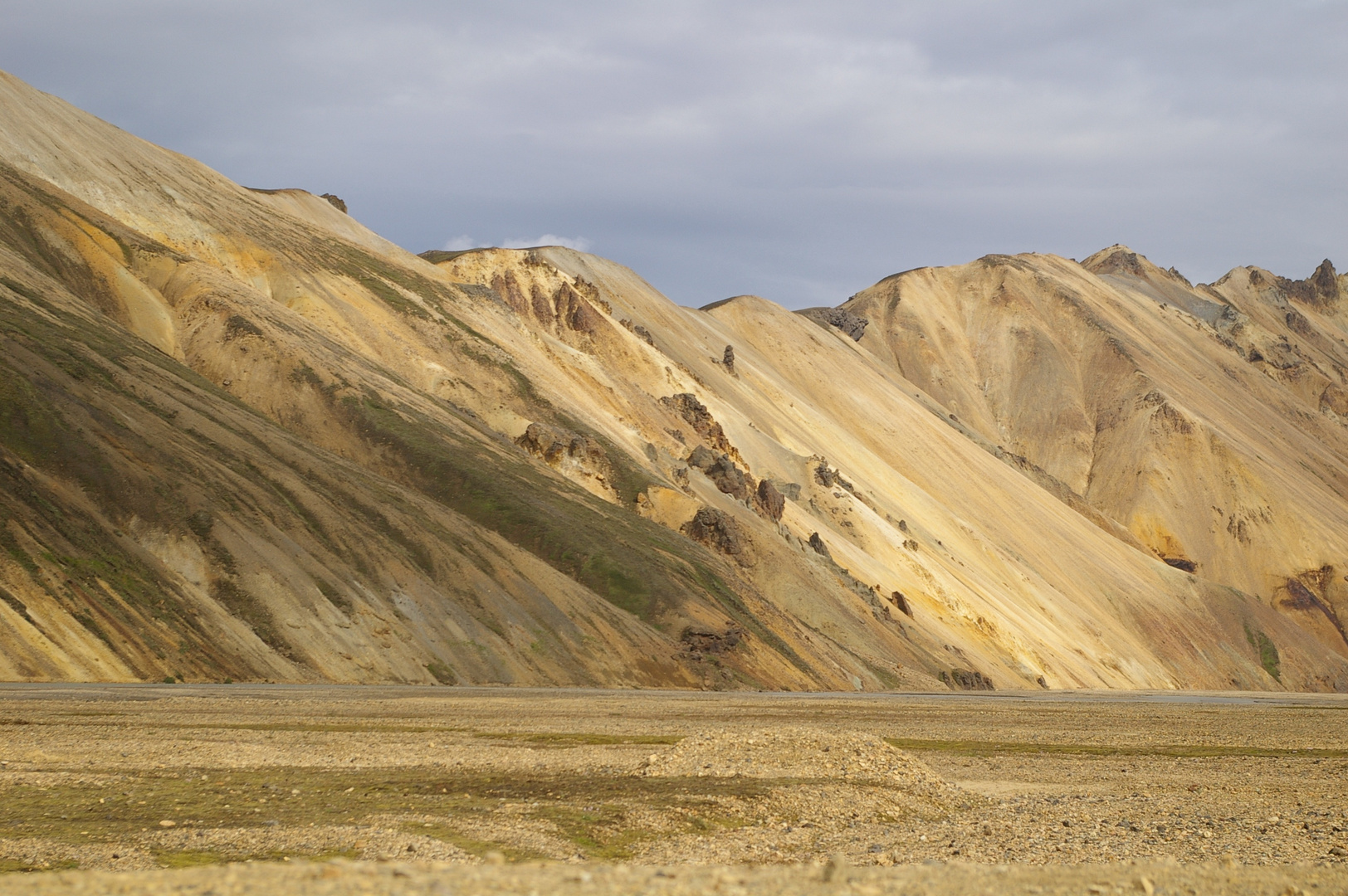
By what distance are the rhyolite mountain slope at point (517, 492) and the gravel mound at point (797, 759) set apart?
20164 mm

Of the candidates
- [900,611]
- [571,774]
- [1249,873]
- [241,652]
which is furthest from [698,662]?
[1249,873]

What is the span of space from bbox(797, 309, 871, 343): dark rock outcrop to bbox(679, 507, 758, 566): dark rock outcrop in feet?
286

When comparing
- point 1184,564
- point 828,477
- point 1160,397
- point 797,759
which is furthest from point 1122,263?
point 797,759

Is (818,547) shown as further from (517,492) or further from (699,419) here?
(517,492)

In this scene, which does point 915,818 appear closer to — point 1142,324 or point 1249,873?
point 1249,873

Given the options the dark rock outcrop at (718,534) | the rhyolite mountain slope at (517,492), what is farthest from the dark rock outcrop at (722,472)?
the dark rock outcrop at (718,534)

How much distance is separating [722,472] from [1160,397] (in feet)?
287

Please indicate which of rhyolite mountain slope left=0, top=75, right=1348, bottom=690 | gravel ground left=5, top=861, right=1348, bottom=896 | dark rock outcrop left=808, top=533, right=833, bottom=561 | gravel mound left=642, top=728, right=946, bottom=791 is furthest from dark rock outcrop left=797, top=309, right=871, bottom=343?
gravel ground left=5, top=861, right=1348, bottom=896

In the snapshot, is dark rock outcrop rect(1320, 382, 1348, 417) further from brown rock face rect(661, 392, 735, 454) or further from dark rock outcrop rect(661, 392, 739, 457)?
brown rock face rect(661, 392, 735, 454)

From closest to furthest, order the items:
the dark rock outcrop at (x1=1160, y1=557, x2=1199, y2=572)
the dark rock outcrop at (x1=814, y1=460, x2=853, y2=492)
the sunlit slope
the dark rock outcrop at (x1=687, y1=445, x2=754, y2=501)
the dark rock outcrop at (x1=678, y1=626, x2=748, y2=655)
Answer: the dark rock outcrop at (x1=678, y1=626, x2=748, y2=655)
the dark rock outcrop at (x1=687, y1=445, x2=754, y2=501)
the dark rock outcrop at (x1=814, y1=460, x2=853, y2=492)
the dark rock outcrop at (x1=1160, y1=557, x2=1199, y2=572)
the sunlit slope

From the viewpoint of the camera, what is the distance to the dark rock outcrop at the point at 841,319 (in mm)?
146750

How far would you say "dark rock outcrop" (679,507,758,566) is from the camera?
6041 cm

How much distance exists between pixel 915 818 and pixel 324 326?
54910 millimetres

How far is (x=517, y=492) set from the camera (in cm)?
5378
